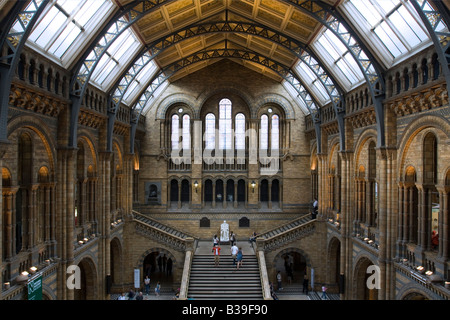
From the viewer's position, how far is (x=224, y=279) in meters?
23.7

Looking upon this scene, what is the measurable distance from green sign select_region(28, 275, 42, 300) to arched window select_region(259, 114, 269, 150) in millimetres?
22984

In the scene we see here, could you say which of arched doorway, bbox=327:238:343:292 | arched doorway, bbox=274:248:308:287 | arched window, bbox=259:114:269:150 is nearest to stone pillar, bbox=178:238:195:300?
arched doorway, bbox=274:248:308:287

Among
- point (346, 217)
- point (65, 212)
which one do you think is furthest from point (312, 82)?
point (65, 212)

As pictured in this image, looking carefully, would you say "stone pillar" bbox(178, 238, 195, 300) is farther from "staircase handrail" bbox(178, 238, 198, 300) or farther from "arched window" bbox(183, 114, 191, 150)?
"arched window" bbox(183, 114, 191, 150)

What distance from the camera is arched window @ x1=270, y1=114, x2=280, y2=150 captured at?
3366cm

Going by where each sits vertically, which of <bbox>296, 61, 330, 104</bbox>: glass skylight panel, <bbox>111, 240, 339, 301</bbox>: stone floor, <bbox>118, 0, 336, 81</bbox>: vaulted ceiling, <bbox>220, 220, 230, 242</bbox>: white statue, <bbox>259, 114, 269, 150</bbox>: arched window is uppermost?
<bbox>118, 0, 336, 81</bbox>: vaulted ceiling

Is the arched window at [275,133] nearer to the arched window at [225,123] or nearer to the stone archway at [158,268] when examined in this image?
the arched window at [225,123]

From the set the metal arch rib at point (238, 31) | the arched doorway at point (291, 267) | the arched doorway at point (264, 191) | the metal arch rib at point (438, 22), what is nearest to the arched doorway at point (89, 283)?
the metal arch rib at point (238, 31)

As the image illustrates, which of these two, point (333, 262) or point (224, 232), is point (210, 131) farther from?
point (333, 262)

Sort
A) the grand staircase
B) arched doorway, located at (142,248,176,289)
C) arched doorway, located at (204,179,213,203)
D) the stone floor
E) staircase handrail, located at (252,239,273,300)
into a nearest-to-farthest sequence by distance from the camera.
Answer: staircase handrail, located at (252,239,273,300)
the grand staircase
the stone floor
arched doorway, located at (142,248,176,289)
arched doorway, located at (204,179,213,203)

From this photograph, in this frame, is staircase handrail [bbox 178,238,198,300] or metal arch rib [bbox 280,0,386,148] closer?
A: metal arch rib [bbox 280,0,386,148]

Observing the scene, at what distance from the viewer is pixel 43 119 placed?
15250mm

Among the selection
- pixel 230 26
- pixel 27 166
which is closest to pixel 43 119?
pixel 27 166

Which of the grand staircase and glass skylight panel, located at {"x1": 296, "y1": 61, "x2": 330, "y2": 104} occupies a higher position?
glass skylight panel, located at {"x1": 296, "y1": 61, "x2": 330, "y2": 104}
